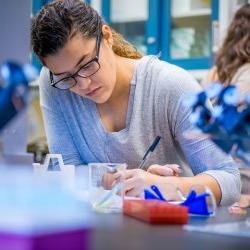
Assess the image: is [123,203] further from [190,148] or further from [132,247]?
[190,148]

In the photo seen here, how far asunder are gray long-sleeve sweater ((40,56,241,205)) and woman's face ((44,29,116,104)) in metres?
0.10

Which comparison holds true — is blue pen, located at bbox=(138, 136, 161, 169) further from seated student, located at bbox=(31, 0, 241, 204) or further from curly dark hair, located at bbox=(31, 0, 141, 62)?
curly dark hair, located at bbox=(31, 0, 141, 62)

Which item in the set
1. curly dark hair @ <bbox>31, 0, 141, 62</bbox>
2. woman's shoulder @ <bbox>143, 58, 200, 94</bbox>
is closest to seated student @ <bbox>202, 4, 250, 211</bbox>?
woman's shoulder @ <bbox>143, 58, 200, 94</bbox>

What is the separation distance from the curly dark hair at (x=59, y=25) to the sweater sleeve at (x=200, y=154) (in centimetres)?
26

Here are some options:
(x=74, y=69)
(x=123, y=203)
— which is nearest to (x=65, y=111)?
(x=74, y=69)

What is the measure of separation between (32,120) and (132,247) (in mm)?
159

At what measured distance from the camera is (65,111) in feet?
4.78

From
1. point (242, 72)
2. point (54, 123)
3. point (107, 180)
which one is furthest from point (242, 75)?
point (107, 180)

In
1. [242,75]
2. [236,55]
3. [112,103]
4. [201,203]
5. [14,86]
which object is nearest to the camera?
[14,86]

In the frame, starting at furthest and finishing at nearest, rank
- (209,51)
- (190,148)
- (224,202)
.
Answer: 1. (209,51)
2. (190,148)
3. (224,202)

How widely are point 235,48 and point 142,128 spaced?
33.1 inches

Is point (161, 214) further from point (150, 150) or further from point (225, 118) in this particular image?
point (150, 150)

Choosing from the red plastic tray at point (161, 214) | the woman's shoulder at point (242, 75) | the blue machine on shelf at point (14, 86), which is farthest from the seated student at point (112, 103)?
the blue machine on shelf at point (14, 86)

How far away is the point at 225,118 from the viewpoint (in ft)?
1.64
